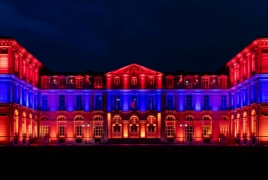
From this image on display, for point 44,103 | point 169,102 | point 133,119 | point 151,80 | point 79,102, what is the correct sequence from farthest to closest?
point 79,102 < point 169,102 < point 44,103 < point 151,80 < point 133,119

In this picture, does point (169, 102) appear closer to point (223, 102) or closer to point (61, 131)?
point (223, 102)

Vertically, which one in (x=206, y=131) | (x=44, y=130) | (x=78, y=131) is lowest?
(x=206, y=131)

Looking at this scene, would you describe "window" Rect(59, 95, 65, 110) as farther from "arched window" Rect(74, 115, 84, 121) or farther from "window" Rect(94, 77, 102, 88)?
"window" Rect(94, 77, 102, 88)

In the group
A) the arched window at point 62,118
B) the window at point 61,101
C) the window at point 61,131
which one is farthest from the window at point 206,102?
the window at point 61,131

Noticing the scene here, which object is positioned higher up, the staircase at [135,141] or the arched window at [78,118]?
the arched window at [78,118]

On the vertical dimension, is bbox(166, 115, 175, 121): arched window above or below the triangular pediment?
below

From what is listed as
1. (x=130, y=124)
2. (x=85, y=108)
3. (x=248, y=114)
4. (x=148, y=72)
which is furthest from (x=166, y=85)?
(x=248, y=114)

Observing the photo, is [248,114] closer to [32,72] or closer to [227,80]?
[227,80]

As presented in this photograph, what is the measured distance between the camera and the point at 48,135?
71.3 m

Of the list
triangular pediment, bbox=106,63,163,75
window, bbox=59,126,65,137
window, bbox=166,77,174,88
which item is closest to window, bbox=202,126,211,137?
window, bbox=166,77,174,88

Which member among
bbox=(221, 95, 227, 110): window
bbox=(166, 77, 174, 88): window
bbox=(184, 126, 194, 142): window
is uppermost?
bbox=(166, 77, 174, 88): window

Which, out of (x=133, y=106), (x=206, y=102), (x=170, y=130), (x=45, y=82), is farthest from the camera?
(x=45, y=82)

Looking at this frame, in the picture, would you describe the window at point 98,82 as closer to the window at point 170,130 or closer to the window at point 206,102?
the window at point 170,130

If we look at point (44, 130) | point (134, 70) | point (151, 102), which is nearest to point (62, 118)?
A: point (44, 130)
